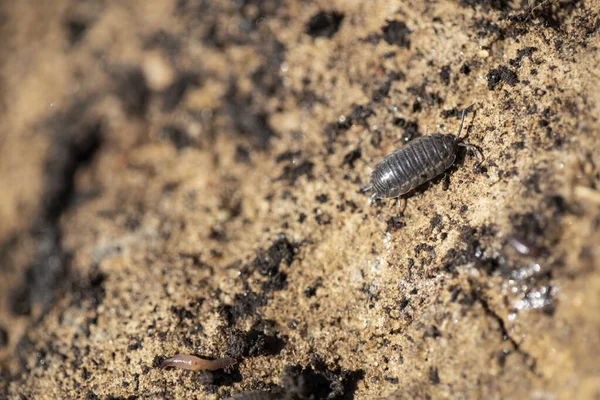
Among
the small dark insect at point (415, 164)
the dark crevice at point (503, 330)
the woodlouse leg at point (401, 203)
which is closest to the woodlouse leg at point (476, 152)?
the small dark insect at point (415, 164)

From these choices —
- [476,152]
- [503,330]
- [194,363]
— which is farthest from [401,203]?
[194,363]

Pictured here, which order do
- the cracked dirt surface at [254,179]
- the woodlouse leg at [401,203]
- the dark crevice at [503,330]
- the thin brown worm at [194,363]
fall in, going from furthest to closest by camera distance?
the woodlouse leg at [401,203] < the thin brown worm at [194,363] < the cracked dirt surface at [254,179] < the dark crevice at [503,330]

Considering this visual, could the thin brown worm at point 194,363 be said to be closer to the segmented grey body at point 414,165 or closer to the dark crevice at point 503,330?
the segmented grey body at point 414,165

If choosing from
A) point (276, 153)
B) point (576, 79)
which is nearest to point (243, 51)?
point (276, 153)

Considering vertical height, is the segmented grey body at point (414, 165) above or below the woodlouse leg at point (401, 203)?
above

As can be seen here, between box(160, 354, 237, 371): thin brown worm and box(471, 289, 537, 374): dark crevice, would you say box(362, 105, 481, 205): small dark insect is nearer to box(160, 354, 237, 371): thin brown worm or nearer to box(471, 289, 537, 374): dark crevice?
box(471, 289, 537, 374): dark crevice

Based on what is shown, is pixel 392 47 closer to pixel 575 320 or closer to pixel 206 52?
pixel 206 52
